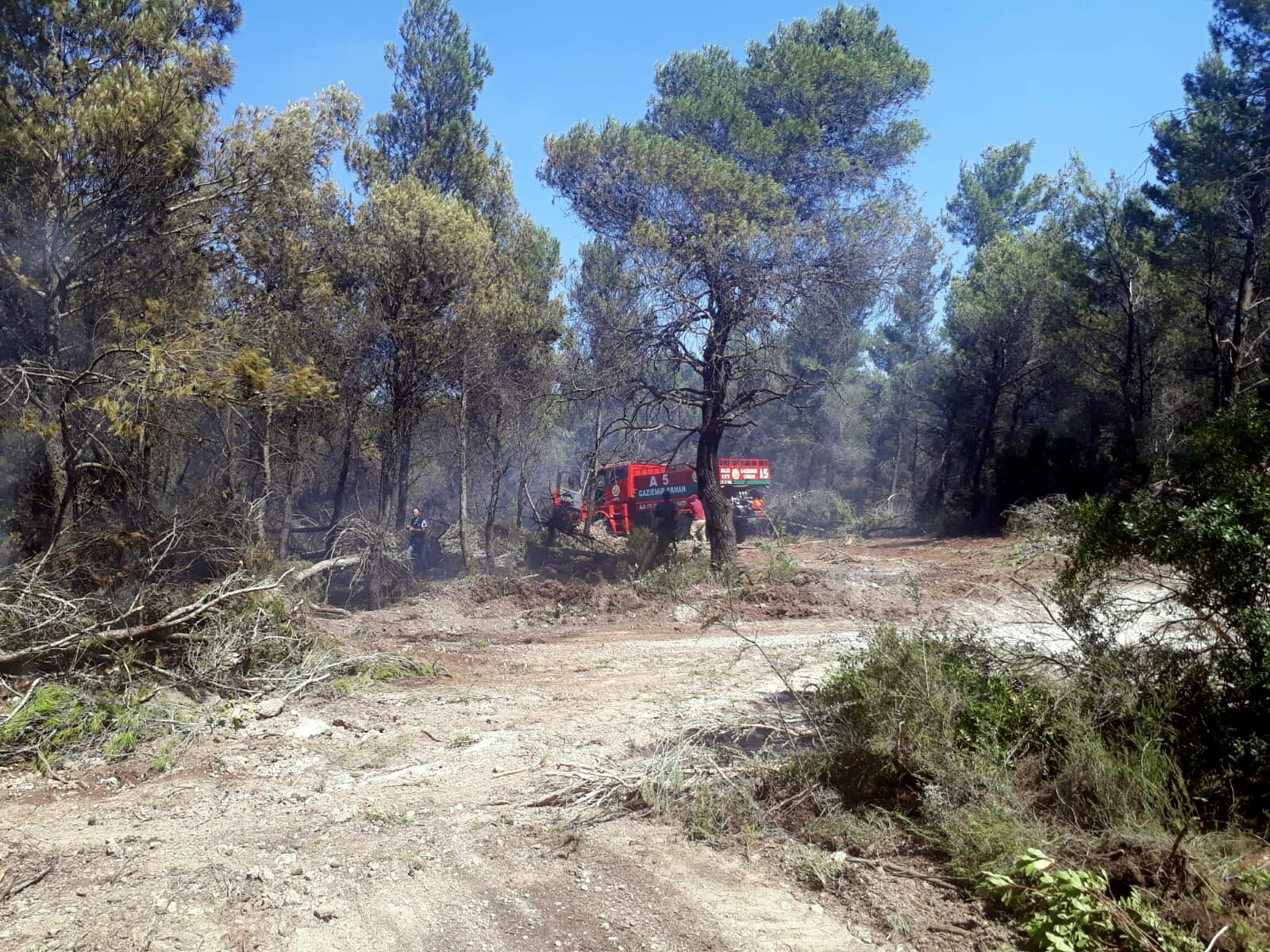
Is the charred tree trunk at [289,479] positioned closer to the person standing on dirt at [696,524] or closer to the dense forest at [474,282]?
the dense forest at [474,282]

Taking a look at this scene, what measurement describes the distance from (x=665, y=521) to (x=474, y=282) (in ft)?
21.0

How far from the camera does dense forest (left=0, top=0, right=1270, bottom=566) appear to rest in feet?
34.9

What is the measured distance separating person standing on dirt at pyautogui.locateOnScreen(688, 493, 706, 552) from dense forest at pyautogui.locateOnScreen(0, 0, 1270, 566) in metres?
2.76

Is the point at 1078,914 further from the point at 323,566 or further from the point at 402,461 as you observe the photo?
the point at 402,461

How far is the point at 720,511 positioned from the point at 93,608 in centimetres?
1045

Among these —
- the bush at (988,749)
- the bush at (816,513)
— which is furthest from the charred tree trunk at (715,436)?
the bush at (816,513)

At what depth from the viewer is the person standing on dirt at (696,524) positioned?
20516 mm

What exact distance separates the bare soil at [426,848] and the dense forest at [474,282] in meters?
3.44

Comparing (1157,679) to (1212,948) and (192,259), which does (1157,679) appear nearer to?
(1212,948)

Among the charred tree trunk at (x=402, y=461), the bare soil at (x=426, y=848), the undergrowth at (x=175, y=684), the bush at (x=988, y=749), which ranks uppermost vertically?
the charred tree trunk at (x=402, y=461)

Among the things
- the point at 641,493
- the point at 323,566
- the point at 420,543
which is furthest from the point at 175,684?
the point at 641,493

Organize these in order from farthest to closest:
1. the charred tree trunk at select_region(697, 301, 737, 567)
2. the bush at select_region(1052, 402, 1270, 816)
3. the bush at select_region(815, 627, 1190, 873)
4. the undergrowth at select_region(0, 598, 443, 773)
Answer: the charred tree trunk at select_region(697, 301, 737, 567) → the undergrowth at select_region(0, 598, 443, 773) → the bush at select_region(1052, 402, 1270, 816) → the bush at select_region(815, 627, 1190, 873)

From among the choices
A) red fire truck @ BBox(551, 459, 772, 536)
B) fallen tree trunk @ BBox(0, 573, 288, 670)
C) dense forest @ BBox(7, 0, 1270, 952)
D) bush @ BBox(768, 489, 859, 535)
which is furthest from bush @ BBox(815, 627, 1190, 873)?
bush @ BBox(768, 489, 859, 535)

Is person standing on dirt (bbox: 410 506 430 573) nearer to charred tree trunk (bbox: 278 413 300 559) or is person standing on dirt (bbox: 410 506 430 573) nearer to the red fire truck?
charred tree trunk (bbox: 278 413 300 559)
